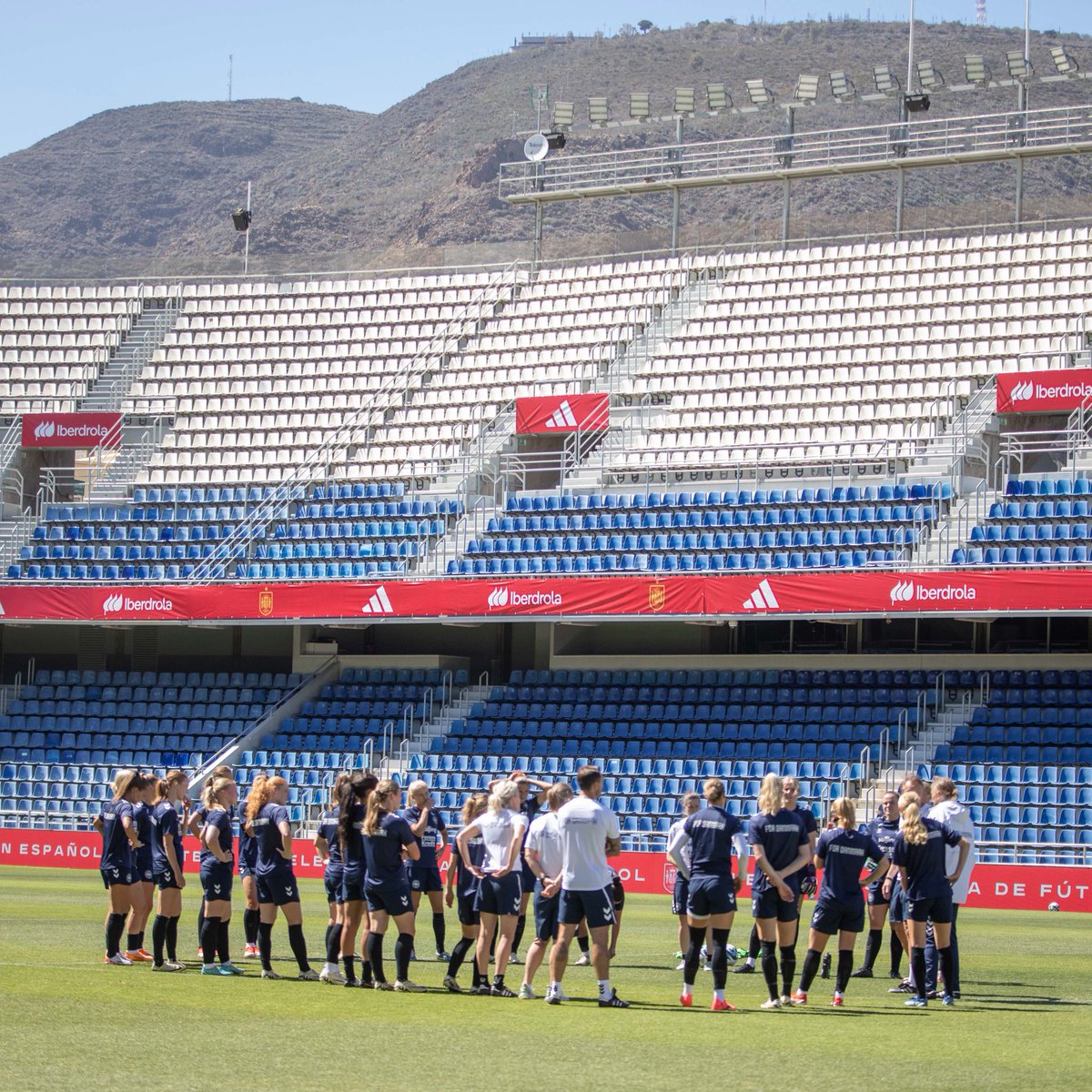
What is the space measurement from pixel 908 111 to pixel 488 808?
107ft

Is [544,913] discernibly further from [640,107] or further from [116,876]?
[640,107]

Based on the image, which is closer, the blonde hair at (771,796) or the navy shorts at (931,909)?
the blonde hair at (771,796)

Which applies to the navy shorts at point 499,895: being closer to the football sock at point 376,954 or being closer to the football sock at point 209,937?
the football sock at point 376,954

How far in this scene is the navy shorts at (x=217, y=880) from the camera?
13.8 metres

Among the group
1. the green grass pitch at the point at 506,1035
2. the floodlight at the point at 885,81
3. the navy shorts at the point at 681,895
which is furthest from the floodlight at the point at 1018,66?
the navy shorts at the point at 681,895

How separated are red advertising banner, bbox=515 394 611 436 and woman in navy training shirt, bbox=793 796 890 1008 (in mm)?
23482

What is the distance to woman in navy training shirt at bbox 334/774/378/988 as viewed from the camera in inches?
516

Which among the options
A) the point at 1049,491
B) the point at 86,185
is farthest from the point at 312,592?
the point at 86,185

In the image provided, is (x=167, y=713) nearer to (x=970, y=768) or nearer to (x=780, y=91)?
(x=970, y=768)

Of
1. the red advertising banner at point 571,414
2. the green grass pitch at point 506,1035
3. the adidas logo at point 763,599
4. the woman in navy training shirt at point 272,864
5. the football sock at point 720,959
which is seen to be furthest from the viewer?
the red advertising banner at point 571,414

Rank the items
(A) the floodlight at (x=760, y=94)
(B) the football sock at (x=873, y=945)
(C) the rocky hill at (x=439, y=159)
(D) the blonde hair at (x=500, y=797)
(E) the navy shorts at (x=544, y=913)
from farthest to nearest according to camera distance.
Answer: (C) the rocky hill at (x=439, y=159)
(A) the floodlight at (x=760, y=94)
(B) the football sock at (x=873, y=945)
(D) the blonde hair at (x=500, y=797)
(E) the navy shorts at (x=544, y=913)

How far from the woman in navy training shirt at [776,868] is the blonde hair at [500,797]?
1.82 metres

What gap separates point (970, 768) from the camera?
27141 mm

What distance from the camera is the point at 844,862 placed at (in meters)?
13.0
